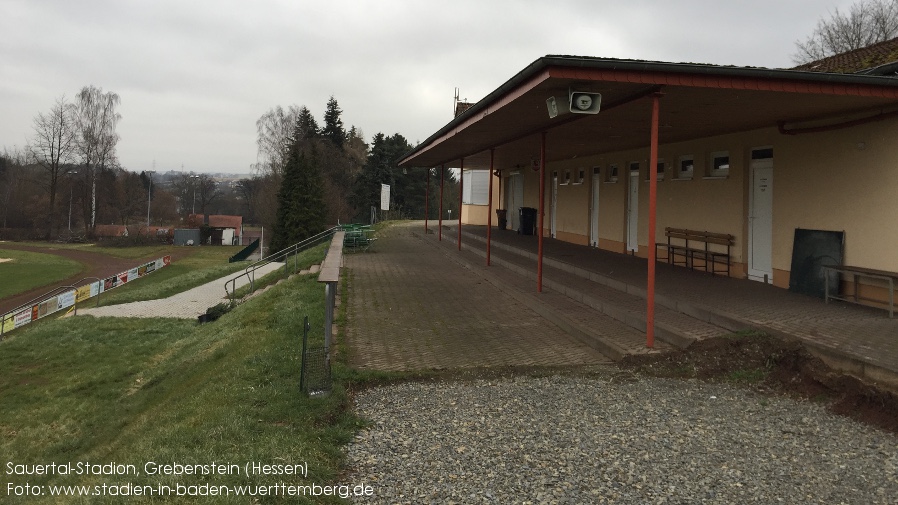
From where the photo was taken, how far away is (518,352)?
22.6 ft

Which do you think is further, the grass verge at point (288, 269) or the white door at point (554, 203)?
the white door at point (554, 203)

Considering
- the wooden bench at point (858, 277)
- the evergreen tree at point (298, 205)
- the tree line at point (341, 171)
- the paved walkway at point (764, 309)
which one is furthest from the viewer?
the tree line at point (341, 171)

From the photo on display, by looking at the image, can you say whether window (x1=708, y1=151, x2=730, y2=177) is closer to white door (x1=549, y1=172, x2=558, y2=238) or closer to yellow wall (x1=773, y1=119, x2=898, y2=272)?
yellow wall (x1=773, y1=119, x2=898, y2=272)

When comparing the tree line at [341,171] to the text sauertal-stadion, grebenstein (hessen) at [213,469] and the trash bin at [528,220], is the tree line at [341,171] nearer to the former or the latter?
the trash bin at [528,220]

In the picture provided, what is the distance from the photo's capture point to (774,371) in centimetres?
564

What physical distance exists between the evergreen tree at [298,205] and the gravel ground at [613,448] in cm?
3486

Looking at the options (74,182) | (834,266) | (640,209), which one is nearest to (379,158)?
(74,182)

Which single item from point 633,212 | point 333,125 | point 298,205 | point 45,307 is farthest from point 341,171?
point 633,212

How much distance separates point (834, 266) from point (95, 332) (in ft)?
56.3

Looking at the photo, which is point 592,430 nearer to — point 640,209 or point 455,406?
point 455,406

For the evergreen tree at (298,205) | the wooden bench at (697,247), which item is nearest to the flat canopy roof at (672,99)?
the wooden bench at (697,247)

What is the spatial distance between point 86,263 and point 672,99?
49.0m

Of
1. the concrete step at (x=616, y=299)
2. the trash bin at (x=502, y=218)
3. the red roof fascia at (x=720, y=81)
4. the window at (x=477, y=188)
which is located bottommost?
the concrete step at (x=616, y=299)

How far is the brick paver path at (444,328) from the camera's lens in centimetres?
659
